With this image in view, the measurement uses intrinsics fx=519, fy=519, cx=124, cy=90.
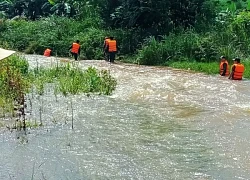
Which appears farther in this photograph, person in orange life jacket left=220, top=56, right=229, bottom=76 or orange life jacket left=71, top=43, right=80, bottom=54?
orange life jacket left=71, top=43, right=80, bottom=54

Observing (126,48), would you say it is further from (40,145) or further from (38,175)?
(38,175)

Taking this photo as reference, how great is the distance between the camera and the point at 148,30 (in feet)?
70.8

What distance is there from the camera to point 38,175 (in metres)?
7.59

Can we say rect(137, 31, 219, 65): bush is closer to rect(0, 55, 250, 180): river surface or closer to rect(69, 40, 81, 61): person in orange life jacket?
rect(69, 40, 81, 61): person in orange life jacket

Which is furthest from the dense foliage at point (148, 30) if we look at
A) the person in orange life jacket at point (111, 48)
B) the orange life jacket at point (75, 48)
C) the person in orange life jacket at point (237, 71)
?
the person in orange life jacket at point (237, 71)

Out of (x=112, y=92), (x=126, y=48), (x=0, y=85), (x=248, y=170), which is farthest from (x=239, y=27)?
(x=248, y=170)

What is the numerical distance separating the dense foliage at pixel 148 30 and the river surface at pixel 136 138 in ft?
17.5

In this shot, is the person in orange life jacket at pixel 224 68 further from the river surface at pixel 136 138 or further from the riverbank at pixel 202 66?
the river surface at pixel 136 138


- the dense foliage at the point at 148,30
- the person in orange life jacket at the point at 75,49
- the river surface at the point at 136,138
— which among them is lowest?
the river surface at the point at 136,138

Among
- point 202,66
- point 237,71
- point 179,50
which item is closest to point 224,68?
point 237,71

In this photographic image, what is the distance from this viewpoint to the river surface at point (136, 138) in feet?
25.6

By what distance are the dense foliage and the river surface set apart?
5321 millimetres

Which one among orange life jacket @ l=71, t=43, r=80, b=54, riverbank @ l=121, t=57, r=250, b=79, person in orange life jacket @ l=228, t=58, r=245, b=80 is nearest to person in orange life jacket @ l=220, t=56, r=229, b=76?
riverbank @ l=121, t=57, r=250, b=79

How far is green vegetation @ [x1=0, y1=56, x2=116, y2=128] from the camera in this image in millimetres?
10742
